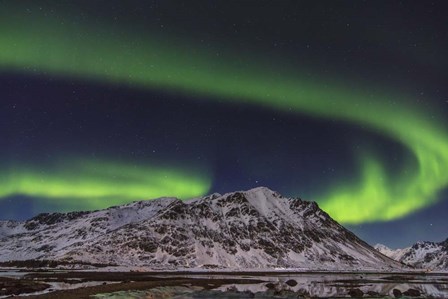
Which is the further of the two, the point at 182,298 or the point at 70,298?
the point at 182,298

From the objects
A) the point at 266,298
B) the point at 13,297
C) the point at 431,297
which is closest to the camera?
the point at 13,297

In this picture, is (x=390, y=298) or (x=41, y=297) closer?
(x=41, y=297)

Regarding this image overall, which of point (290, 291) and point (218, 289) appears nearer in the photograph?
point (290, 291)

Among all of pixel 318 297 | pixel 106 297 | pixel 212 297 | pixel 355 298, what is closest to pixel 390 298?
pixel 355 298

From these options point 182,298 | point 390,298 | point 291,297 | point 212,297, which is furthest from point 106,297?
point 390,298

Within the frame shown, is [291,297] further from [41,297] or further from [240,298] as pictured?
[41,297]

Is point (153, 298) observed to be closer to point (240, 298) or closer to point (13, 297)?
point (240, 298)

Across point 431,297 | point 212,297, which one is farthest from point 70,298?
point 431,297

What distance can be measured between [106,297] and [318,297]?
31.1 meters

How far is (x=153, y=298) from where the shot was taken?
211 feet

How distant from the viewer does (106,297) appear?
2532 inches

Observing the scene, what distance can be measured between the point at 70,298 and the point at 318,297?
35.3 metres

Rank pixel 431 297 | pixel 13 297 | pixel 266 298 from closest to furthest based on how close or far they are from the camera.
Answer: pixel 13 297, pixel 266 298, pixel 431 297

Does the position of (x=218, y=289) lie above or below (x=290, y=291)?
above
